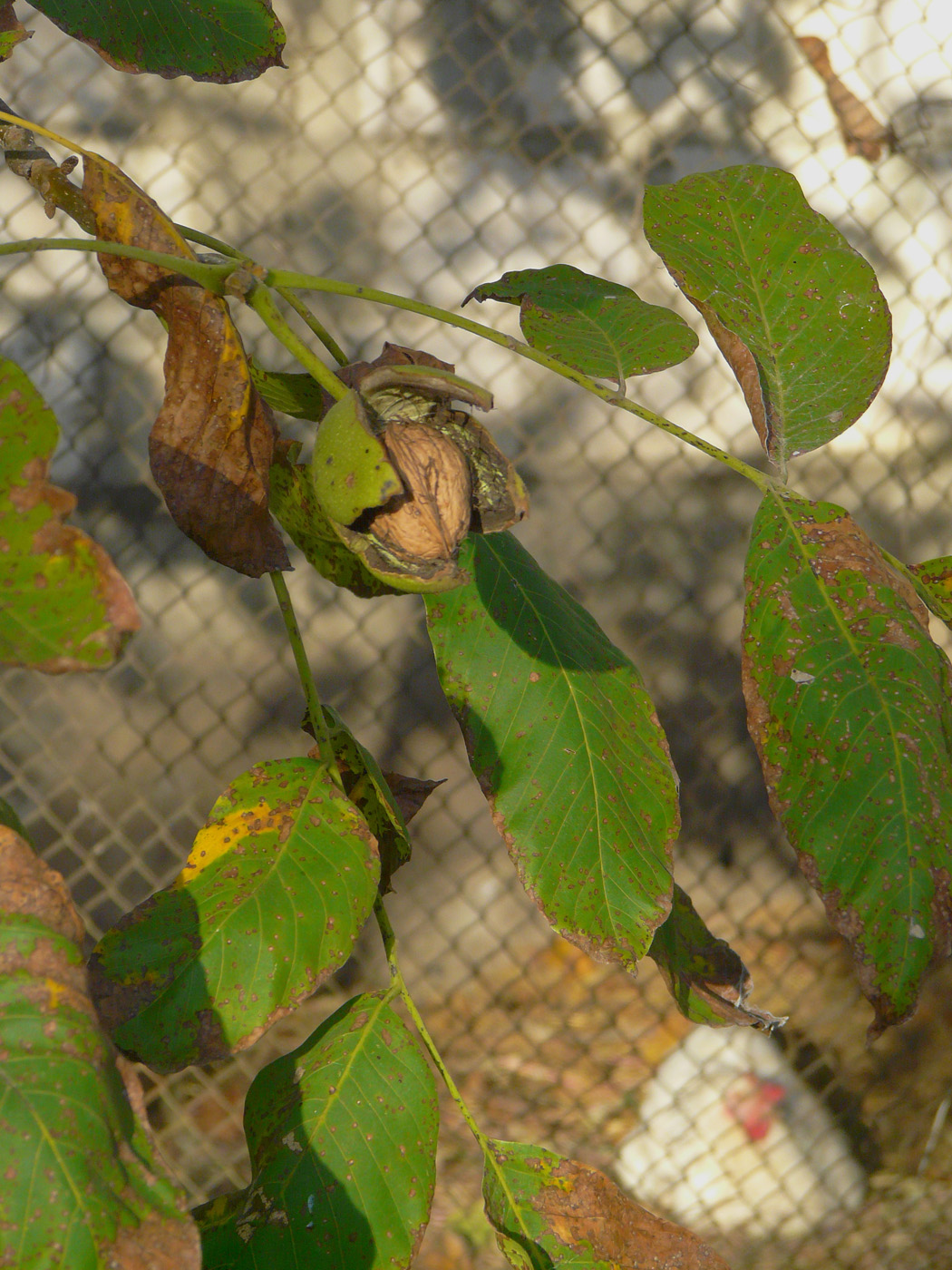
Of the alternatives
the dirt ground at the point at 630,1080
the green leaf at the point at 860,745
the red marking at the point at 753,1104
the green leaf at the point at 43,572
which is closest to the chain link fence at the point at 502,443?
the dirt ground at the point at 630,1080

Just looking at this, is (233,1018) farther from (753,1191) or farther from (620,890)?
(753,1191)

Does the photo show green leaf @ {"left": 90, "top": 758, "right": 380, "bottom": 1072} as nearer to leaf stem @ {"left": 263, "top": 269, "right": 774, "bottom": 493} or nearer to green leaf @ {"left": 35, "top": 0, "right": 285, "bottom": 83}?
leaf stem @ {"left": 263, "top": 269, "right": 774, "bottom": 493}

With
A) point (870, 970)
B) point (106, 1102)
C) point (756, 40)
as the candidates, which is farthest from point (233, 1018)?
point (756, 40)

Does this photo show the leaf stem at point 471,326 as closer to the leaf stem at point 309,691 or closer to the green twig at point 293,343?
the green twig at point 293,343

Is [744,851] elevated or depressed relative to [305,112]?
depressed

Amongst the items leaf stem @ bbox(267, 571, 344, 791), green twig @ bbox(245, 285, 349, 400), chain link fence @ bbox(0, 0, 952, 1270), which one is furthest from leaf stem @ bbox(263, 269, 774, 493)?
chain link fence @ bbox(0, 0, 952, 1270)
